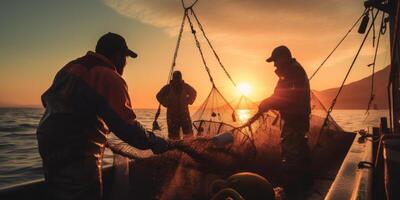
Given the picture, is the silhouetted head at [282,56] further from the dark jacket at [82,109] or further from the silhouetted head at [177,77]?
the silhouetted head at [177,77]

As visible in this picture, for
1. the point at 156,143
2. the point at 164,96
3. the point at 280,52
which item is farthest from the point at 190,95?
the point at 156,143

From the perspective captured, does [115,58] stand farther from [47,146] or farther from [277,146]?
[277,146]

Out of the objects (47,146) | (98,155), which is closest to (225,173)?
(98,155)

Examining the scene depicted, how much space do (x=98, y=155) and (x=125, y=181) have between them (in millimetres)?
1677

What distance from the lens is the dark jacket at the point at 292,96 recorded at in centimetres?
562

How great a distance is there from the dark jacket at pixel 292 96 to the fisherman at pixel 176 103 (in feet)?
13.6

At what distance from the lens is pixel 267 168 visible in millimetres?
6609

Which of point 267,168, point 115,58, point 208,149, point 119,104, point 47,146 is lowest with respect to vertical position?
point 267,168

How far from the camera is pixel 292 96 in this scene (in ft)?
18.5

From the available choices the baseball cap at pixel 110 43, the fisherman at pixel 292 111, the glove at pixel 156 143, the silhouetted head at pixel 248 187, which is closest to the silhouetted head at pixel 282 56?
the fisherman at pixel 292 111

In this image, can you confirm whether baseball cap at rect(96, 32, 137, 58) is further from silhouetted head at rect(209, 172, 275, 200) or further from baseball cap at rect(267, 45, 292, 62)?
baseball cap at rect(267, 45, 292, 62)

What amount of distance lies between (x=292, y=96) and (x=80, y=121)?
4.09 meters

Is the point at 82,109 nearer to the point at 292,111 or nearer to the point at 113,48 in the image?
the point at 113,48

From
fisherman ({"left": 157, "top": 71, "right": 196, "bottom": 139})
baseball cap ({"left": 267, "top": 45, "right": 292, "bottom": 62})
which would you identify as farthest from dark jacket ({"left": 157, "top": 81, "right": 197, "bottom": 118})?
baseball cap ({"left": 267, "top": 45, "right": 292, "bottom": 62})
